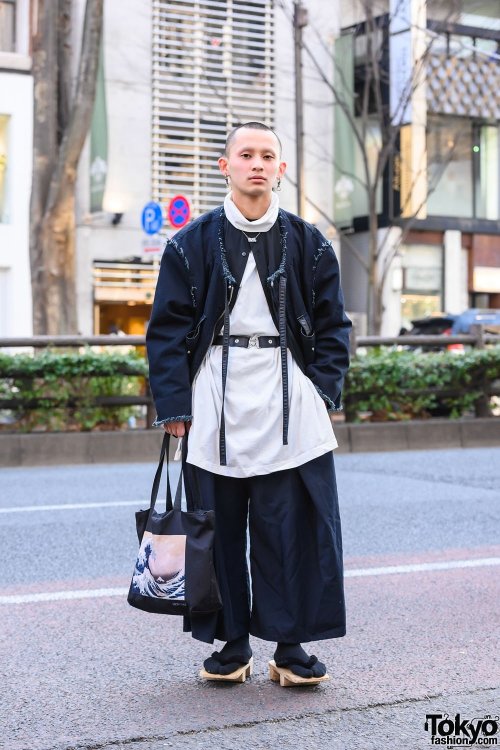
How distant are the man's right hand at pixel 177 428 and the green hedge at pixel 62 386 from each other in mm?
9219

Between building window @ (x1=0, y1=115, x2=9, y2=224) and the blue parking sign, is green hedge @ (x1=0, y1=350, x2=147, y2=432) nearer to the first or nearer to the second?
the blue parking sign

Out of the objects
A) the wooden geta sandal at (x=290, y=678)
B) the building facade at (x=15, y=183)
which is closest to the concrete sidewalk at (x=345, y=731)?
the wooden geta sandal at (x=290, y=678)

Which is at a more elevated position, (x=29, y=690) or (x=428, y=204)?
(x=428, y=204)

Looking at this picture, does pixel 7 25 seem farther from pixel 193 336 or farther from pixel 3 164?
pixel 193 336

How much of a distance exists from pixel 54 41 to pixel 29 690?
14396 millimetres

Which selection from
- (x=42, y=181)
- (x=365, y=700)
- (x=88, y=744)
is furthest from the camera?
(x=42, y=181)

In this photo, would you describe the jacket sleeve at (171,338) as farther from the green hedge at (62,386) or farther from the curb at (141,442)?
the green hedge at (62,386)

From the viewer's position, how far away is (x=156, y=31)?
27.7 m

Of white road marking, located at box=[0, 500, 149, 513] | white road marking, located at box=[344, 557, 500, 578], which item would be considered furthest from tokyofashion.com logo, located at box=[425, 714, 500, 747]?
white road marking, located at box=[0, 500, 149, 513]

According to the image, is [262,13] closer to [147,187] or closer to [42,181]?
[147,187]

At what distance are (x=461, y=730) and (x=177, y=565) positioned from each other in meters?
1.05

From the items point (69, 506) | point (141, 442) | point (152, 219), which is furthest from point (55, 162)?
point (69, 506)

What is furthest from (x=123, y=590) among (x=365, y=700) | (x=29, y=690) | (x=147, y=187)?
(x=147, y=187)

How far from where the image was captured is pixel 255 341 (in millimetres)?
4102
